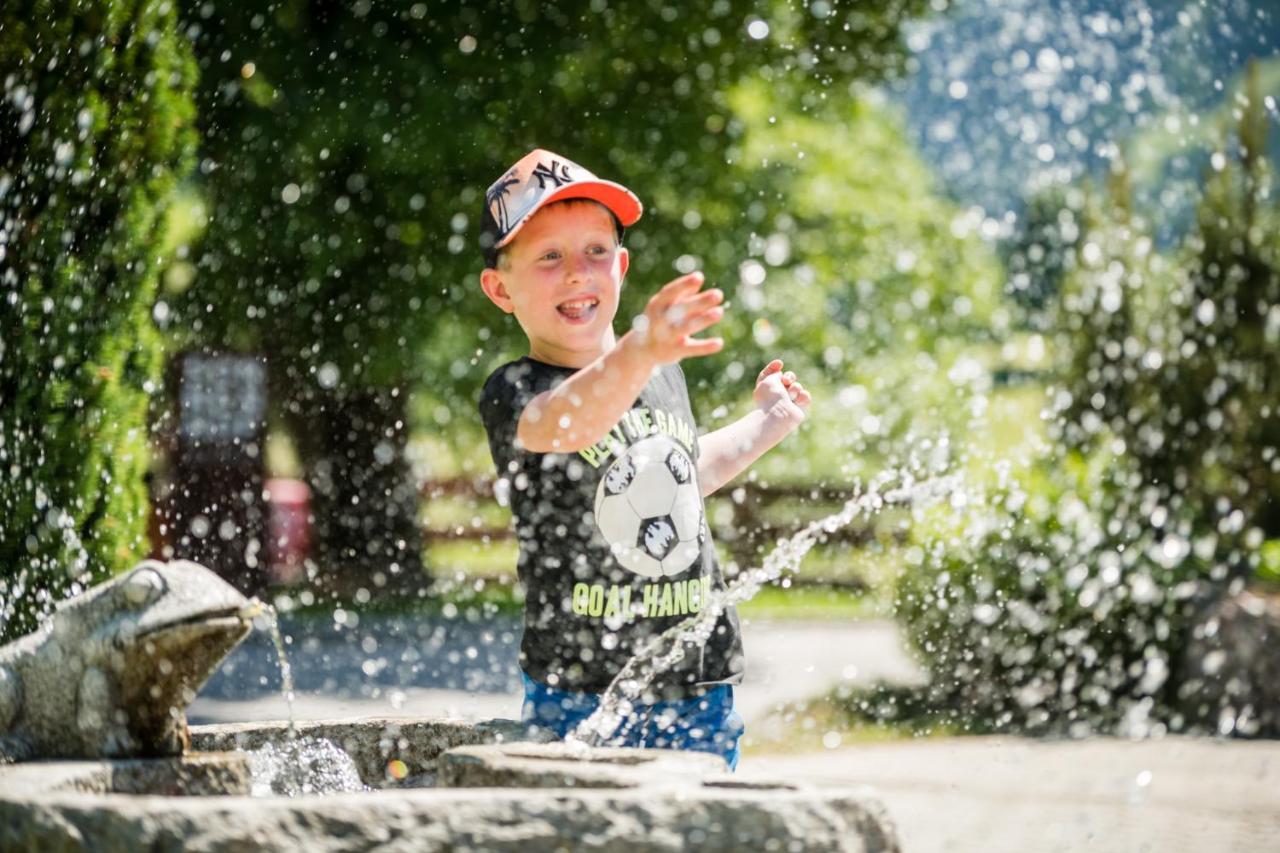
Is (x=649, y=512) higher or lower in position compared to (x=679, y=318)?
lower

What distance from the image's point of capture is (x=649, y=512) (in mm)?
2971

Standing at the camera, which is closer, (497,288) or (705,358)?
(497,288)

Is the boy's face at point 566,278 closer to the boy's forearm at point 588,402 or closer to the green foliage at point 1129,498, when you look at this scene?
the boy's forearm at point 588,402

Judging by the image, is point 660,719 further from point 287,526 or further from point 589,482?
point 287,526

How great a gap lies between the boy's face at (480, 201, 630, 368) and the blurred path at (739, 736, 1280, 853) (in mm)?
1889

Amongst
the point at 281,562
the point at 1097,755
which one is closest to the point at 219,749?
the point at 1097,755

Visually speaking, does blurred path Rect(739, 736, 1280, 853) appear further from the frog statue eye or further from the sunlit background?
the frog statue eye

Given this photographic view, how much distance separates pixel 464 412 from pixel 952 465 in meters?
8.18

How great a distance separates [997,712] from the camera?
8.26 meters

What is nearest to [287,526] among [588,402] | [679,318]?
[588,402]

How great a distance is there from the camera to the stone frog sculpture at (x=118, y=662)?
222 centimetres

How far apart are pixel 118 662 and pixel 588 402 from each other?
0.92 metres

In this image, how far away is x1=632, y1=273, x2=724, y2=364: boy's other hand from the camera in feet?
8.14

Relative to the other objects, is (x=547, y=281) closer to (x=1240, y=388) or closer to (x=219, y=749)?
(x=219, y=749)
